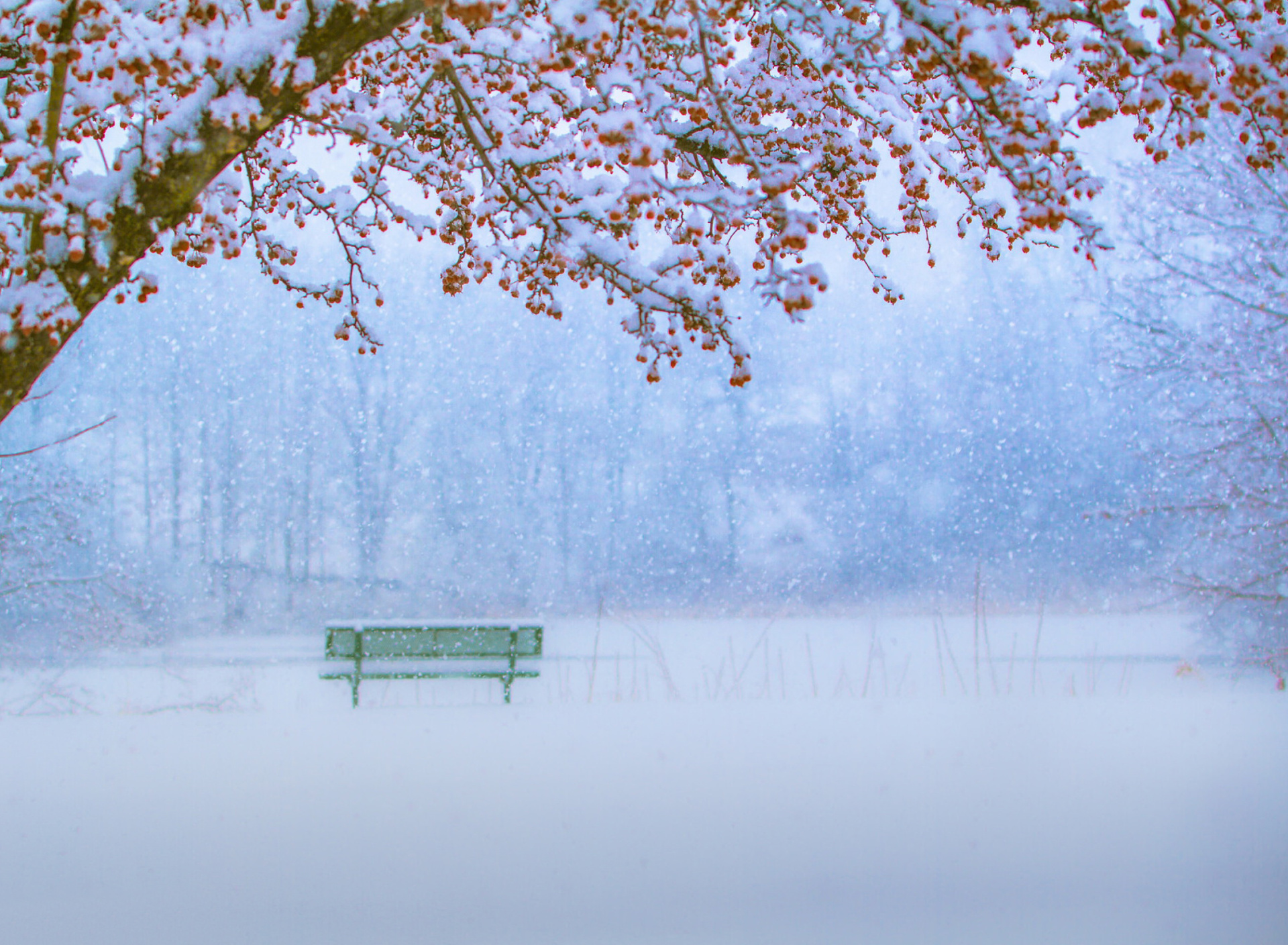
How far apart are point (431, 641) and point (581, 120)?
5.01 m

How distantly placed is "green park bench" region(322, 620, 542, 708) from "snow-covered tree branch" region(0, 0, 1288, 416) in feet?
12.1

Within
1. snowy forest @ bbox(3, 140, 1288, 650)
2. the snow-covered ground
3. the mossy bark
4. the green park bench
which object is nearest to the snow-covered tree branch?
the mossy bark

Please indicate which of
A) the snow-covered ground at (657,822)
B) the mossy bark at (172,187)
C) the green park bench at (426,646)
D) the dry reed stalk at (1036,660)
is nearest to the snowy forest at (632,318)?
the mossy bark at (172,187)

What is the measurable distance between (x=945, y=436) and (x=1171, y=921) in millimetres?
18967

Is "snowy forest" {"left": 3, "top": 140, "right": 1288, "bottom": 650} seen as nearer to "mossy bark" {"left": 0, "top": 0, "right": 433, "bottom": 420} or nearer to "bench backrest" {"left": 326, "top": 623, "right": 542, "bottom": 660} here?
"bench backrest" {"left": 326, "top": 623, "right": 542, "bottom": 660}

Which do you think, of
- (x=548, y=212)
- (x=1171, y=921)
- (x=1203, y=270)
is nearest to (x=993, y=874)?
(x=1171, y=921)

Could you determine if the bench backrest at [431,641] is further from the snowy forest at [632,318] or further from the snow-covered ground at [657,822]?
the snowy forest at [632,318]

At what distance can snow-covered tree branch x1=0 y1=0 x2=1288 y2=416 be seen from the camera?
8.21ft

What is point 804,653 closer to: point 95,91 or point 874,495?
point 874,495

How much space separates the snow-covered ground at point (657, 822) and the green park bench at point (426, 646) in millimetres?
509

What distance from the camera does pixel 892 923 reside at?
343cm

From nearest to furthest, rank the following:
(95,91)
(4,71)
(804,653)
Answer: (95,91) < (4,71) < (804,653)

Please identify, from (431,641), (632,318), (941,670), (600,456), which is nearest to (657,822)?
(632,318)

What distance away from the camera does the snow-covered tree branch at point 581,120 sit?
8.21 ft
